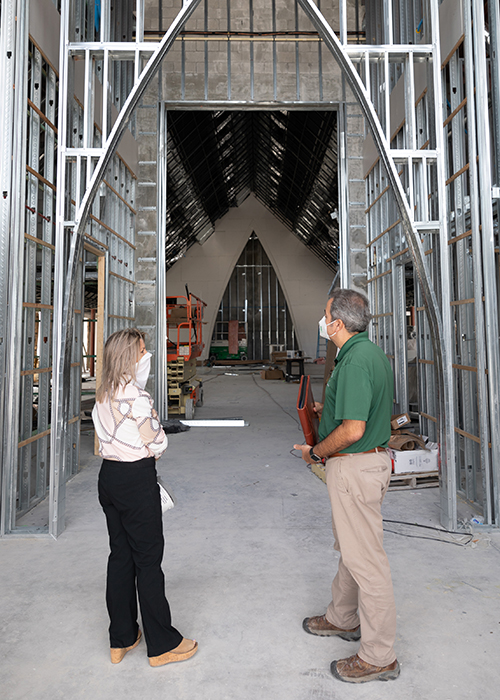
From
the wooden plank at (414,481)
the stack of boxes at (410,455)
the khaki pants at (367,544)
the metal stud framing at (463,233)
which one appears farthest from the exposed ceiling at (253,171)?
the khaki pants at (367,544)

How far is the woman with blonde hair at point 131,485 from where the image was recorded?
90.7 inches

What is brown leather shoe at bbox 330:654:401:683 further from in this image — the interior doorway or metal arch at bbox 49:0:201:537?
the interior doorway

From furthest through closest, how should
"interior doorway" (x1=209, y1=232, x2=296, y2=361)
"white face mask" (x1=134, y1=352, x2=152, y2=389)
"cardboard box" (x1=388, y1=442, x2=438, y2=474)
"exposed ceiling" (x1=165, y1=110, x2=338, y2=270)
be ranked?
1. "interior doorway" (x1=209, y1=232, x2=296, y2=361)
2. "exposed ceiling" (x1=165, y1=110, x2=338, y2=270)
3. "cardboard box" (x1=388, y1=442, x2=438, y2=474)
4. "white face mask" (x1=134, y1=352, x2=152, y2=389)

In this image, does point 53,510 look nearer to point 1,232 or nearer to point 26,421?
point 26,421

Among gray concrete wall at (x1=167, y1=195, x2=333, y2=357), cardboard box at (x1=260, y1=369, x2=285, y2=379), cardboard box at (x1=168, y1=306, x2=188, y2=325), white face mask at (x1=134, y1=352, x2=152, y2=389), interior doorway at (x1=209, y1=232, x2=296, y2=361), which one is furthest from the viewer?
interior doorway at (x1=209, y1=232, x2=296, y2=361)

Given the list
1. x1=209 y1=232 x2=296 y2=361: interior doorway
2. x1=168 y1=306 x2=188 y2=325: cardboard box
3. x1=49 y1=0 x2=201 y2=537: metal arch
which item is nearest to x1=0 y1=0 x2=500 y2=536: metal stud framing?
x1=49 y1=0 x2=201 y2=537: metal arch

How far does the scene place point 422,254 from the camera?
402cm

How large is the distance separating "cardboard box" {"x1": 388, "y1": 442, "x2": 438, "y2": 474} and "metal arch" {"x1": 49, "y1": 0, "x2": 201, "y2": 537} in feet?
11.6

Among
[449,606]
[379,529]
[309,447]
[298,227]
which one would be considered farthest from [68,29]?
[298,227]

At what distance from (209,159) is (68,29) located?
54.3 ft

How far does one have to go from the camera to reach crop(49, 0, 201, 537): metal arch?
3.94 meters

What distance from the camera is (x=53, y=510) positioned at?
4113mm

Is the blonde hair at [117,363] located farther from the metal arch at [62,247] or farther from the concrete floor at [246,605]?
the metal arch at [62,247]

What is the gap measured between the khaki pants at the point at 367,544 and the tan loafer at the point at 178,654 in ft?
2.90
